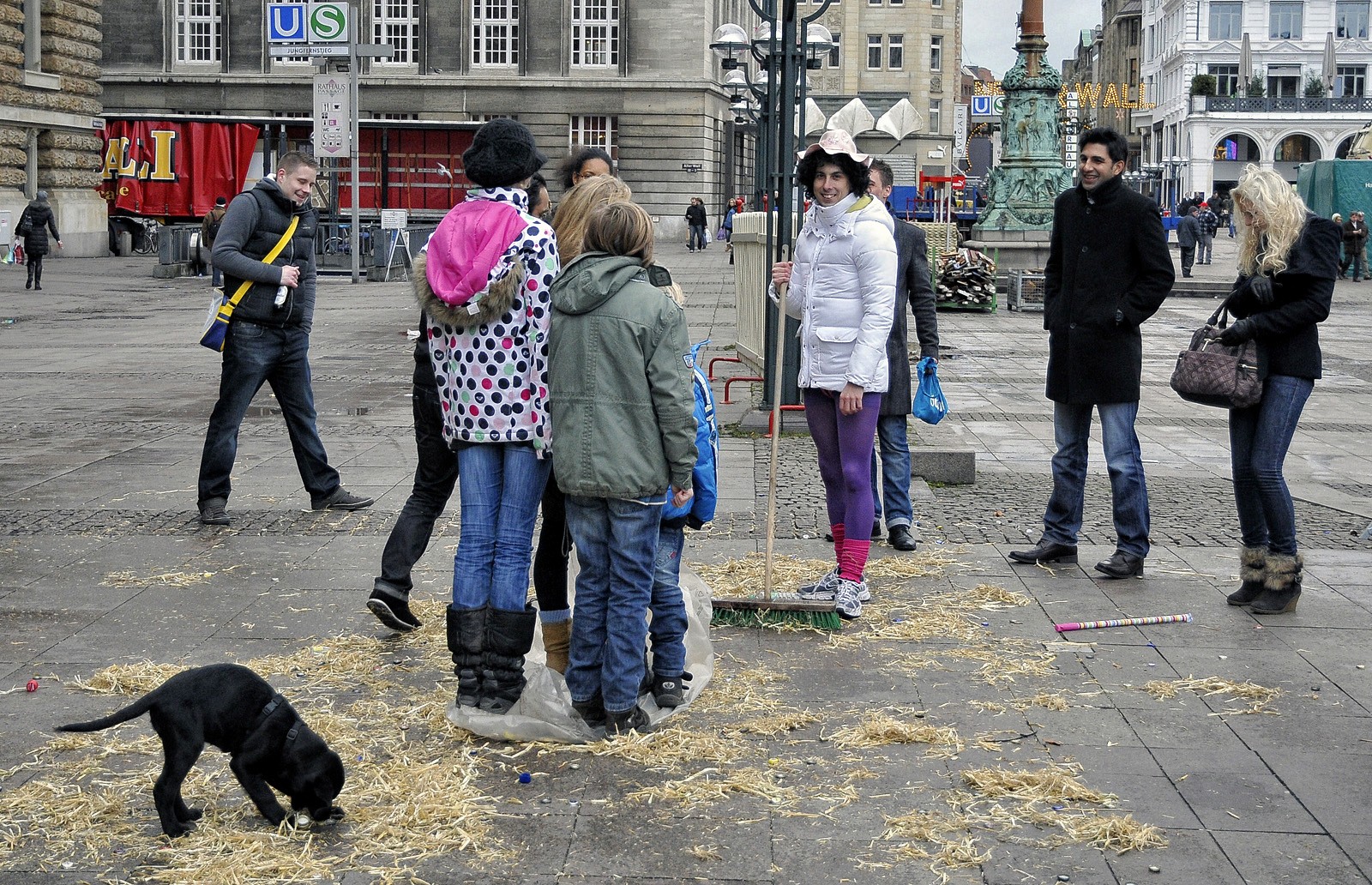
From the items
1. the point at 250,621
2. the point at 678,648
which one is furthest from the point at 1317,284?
the point at 250,621

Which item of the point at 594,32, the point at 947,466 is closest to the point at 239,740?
the point at 947,466

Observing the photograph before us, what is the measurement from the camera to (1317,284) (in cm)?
634

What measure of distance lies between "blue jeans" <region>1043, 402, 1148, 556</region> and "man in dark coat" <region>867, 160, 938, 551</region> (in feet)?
2.53

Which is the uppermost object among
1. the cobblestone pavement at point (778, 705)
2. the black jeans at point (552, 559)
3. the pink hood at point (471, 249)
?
the pink hood at point (471, 249)

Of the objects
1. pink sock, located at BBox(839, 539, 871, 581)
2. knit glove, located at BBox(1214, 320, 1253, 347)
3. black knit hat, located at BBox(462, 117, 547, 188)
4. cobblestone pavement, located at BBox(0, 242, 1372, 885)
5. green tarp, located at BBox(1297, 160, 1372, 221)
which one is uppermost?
green tarp, located at BBox(1297, 160, 1372, 221)

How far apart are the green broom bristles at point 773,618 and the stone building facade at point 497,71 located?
51.5m

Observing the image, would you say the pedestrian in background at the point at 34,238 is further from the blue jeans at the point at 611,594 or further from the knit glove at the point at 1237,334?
the blue jeans at the point at 611,594

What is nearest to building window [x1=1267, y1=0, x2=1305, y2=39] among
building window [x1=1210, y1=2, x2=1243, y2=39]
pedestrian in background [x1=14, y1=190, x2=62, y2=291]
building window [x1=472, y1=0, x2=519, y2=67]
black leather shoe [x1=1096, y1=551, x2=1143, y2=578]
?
building window [x1=1210, y1=2, x2=1243, y2=39]

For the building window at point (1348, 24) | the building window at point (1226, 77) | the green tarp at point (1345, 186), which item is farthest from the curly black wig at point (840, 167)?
the building window at point (1348, 24)

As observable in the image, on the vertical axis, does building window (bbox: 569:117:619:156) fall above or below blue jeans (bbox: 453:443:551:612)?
above

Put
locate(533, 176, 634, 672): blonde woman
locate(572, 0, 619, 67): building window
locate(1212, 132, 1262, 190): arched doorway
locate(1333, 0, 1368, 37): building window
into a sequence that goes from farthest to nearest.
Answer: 1. locate(1333, 0, 1368, 37): building window
2. locate(1212, 132, 1262, 190): arched doorway
3. locate(572, 0, 619, 67): building window
4. locate(533, 176, 634, 672): blonde woman

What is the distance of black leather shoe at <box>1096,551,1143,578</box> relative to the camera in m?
7.07

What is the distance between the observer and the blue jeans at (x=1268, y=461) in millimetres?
6496

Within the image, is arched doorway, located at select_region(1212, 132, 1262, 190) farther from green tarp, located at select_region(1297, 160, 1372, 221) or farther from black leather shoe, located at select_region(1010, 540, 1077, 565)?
black leather shoe, located at select_region(1010, 540, 1077, 565)
